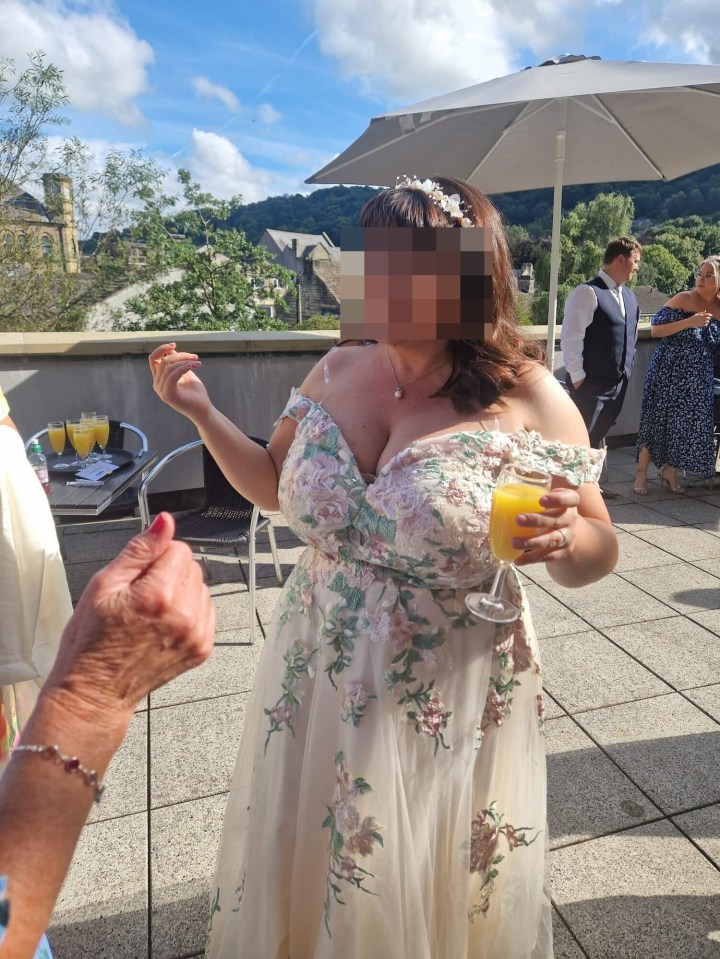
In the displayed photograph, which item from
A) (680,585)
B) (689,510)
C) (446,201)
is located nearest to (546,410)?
(446,201)

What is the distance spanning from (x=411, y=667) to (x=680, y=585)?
10.9ft

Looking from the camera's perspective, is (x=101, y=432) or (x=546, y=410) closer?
(x=546, y=410)

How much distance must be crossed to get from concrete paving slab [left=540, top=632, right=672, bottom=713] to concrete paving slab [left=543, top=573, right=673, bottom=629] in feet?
0.80

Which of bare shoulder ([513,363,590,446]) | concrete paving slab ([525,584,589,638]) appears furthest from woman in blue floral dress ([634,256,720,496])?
bare shoulder ([513,363,590,446])

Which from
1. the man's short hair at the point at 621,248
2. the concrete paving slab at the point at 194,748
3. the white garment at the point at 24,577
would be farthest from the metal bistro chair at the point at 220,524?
the man's short hair at the point at 621,248

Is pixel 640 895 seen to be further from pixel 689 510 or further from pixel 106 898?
pixel 689 510

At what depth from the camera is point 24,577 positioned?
5.48ft

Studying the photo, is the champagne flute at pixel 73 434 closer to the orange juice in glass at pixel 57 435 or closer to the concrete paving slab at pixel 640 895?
the orange juice in glass at pixel 57 435

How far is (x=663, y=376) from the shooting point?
19.2ft

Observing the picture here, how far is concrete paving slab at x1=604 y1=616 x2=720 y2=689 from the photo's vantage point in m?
3.06

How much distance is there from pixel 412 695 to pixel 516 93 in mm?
3223

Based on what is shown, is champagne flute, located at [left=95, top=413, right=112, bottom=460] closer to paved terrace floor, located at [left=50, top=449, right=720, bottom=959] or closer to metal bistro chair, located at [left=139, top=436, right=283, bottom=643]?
metal bistro chair, located at [left=139, top=436, right=283, bottom=643]

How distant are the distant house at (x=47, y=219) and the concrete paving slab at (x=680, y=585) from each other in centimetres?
1282

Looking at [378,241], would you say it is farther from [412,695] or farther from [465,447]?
[412,695]
